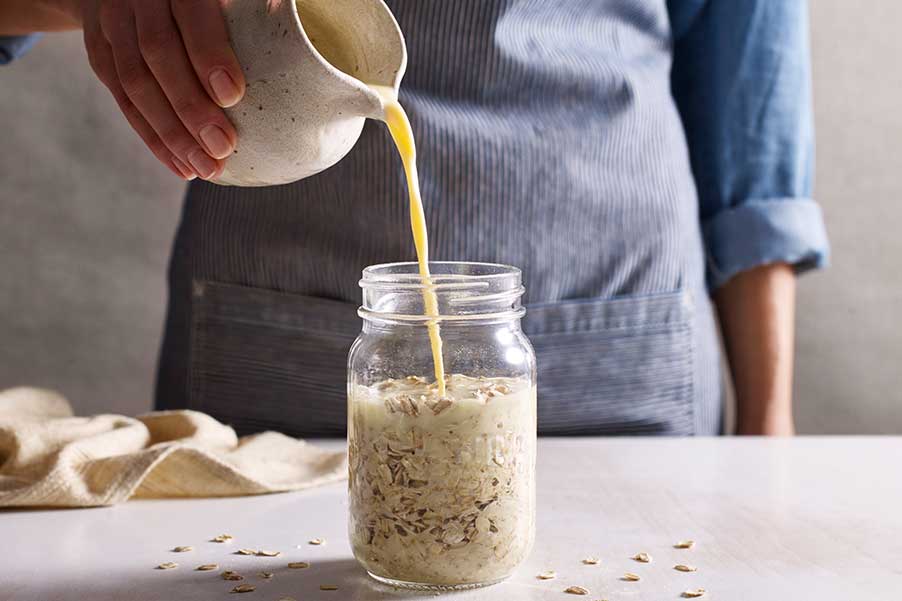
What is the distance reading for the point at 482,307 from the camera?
0.87m

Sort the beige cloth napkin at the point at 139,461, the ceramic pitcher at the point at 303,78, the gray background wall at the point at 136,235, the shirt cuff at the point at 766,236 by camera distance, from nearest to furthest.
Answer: the ceramic pitcher at the point at 303,78, the beige cloth napkin at the point at 139,461, the shirt cuff at the point at 766,236, the gray background wall at the point at 136,235

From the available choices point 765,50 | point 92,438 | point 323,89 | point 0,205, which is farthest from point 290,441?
point 0,205

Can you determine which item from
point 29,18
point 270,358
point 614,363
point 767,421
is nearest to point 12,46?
point 29,18

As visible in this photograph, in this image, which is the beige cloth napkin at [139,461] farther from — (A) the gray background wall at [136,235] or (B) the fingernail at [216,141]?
(A) the gray background wall at [136,235]

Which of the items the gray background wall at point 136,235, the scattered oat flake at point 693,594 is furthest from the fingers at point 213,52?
the gray background wall at point 136,235

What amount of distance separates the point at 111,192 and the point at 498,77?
94 cm

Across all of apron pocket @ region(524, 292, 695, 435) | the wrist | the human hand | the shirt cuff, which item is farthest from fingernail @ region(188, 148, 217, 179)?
the wrist

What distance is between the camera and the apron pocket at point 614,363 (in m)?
1.39

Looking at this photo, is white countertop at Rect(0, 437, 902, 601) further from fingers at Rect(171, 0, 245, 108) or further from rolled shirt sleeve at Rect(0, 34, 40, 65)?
rolled shirt sleeve at Rect(0, 34, 40, 65)

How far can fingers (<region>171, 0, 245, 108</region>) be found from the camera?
0.78m

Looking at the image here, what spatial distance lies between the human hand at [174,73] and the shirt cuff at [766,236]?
919mm

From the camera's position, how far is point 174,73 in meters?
0.80

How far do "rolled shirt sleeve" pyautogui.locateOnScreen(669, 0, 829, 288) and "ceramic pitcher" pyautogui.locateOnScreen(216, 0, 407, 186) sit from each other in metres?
0.82

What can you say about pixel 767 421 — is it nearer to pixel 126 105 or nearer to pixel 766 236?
pixel 766 236
